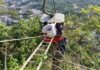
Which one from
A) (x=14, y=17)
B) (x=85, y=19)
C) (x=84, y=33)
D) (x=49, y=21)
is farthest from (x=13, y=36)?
(x=14, y=17)

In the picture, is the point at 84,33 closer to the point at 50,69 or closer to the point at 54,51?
the point at 54,51

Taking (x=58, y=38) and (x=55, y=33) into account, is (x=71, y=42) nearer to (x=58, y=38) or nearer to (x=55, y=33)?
(x=58, y=38)

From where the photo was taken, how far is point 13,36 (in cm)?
716

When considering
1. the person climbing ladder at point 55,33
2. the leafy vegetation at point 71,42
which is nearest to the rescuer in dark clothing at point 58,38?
the person climbing ladder at point 55,33

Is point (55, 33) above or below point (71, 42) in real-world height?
above

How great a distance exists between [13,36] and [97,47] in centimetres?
294

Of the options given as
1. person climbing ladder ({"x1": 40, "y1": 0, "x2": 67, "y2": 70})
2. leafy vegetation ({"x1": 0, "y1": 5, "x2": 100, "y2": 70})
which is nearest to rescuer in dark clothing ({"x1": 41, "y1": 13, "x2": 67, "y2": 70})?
person climbing ladder ({"x1": 40, "y1": 0, "x2": 67, "y2": 70})

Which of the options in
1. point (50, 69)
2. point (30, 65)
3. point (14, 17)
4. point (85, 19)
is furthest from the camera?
point (14, 17)

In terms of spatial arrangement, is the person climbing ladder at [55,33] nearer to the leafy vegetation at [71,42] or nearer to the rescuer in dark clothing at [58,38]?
the rescuer in dark clothing at [58,38]

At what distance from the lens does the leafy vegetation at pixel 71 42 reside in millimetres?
6073

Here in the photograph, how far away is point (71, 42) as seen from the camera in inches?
325

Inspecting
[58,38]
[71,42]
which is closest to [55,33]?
[58,38]

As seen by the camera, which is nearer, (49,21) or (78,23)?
(49,21)

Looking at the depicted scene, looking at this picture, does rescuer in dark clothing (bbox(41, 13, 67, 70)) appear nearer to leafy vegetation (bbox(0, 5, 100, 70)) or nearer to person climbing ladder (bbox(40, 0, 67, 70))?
person climbing ladder (bbox(40, 0, 67, 70))
